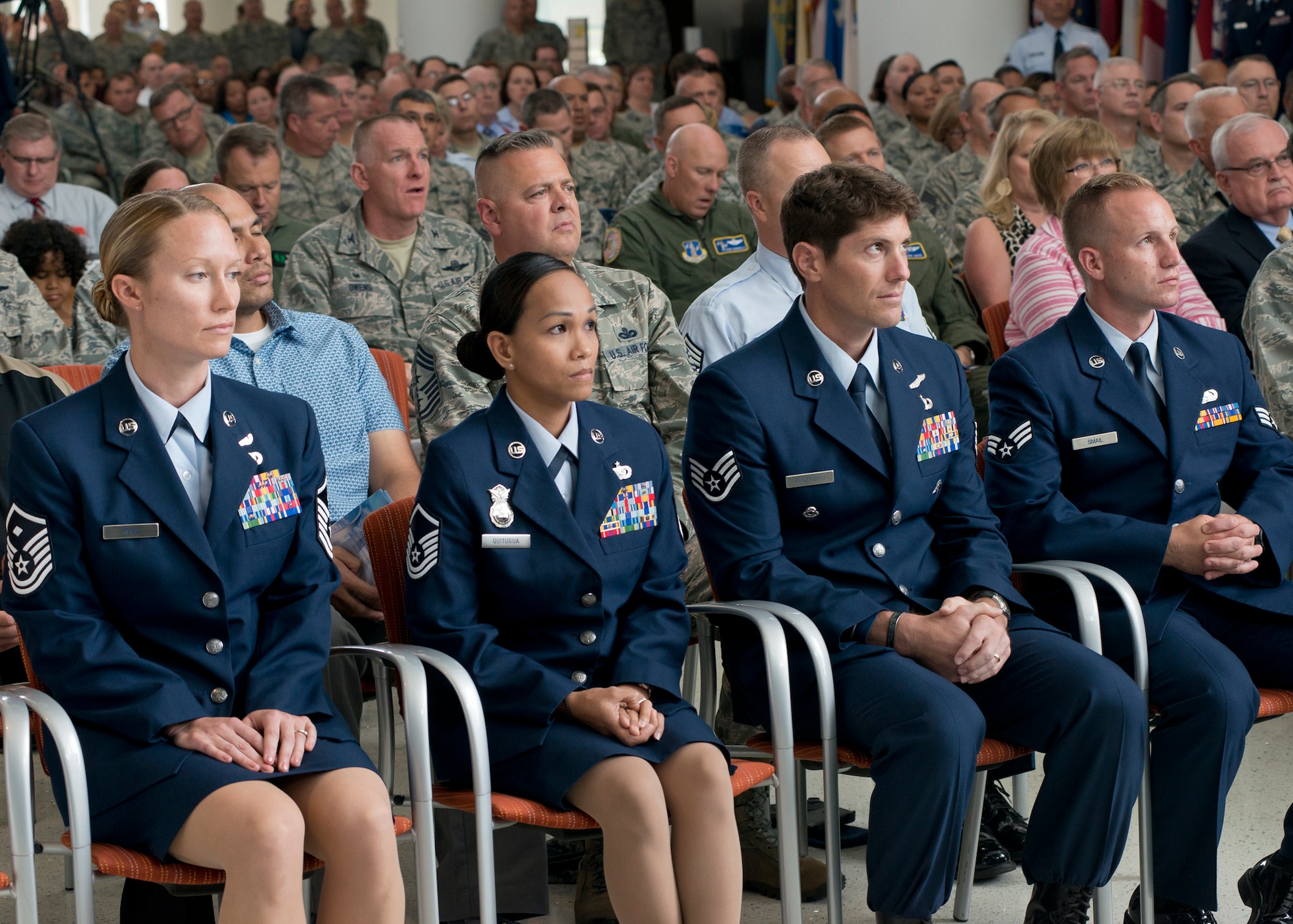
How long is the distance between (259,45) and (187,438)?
12391mm

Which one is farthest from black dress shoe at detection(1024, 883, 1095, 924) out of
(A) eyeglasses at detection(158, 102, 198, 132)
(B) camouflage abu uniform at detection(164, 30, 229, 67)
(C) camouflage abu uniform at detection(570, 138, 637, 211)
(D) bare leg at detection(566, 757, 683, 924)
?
(B) camouflage abu uniform at detection(164, 30, 229, 67)

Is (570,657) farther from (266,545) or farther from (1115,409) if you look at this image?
(1115,409)

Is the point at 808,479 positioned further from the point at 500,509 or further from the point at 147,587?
the point at 147,587

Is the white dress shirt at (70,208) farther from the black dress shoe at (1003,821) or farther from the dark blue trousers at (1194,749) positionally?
the dark blue trousers at (1194,749)

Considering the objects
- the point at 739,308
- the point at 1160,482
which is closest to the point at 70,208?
the point at 739,308

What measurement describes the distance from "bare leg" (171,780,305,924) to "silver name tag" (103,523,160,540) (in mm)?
360

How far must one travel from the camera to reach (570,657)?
2168mm

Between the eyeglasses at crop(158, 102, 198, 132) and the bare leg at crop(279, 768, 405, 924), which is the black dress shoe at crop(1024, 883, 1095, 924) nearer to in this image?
the bare leg at crop(279, 768, 405, 924)

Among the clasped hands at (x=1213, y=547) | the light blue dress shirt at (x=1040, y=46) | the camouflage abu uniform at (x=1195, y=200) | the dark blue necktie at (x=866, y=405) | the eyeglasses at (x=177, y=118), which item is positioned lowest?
the clasped hands at (x=1213, y=547)

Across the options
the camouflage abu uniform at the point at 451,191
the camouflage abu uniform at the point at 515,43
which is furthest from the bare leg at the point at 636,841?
the camouflage abu uniform at the point at 515,43

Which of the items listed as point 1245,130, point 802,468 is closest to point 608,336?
point 802,468

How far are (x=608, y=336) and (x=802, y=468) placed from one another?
0.81 m

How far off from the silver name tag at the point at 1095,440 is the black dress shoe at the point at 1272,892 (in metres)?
0.73

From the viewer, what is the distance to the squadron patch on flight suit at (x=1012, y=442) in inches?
100
